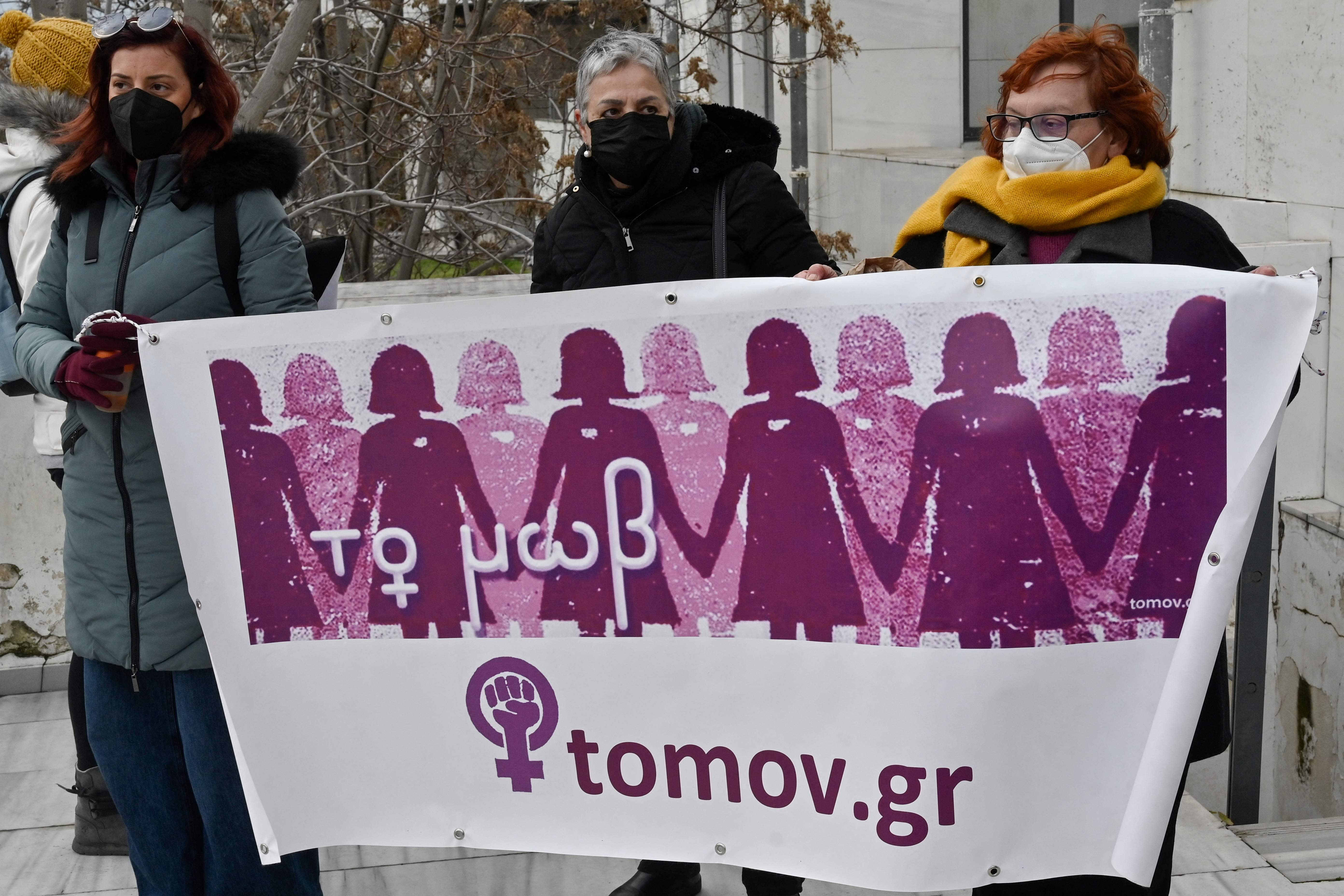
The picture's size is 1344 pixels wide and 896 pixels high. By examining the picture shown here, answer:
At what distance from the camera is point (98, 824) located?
3557mm

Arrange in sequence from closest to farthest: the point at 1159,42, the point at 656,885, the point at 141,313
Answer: the point at 141,313, the point at 656,885, the point at 1159,42

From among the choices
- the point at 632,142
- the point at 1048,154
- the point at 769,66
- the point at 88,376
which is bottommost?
the point at 88,376

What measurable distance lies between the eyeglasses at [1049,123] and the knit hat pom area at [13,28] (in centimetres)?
247

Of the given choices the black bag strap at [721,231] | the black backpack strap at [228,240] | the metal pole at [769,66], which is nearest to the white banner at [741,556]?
the black backpack strap at [228,240]

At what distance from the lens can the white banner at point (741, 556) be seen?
2221mm

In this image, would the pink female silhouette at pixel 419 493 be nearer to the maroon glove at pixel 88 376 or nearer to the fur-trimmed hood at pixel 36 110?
the maroon glove at pixel 88 376

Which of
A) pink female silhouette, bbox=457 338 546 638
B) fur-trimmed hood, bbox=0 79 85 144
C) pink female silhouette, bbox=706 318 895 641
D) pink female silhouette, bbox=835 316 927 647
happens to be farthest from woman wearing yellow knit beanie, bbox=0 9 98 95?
pink female silhouette, bbox=835 316 927 647

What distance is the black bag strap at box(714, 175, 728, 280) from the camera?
289 centimetres

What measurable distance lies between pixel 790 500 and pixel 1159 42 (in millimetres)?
3793

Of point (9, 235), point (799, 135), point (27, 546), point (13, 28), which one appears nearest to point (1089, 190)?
point (9, 235)

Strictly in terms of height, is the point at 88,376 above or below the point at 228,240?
below

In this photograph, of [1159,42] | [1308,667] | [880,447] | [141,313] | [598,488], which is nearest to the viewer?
[880,447]

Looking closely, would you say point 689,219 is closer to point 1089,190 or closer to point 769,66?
point 1089,190

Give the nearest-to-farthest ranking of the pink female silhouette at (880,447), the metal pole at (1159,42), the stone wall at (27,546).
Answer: the pink female silhouette at (880,447)
the stone wall at (27,546)
the metal pole at (1159,42)
